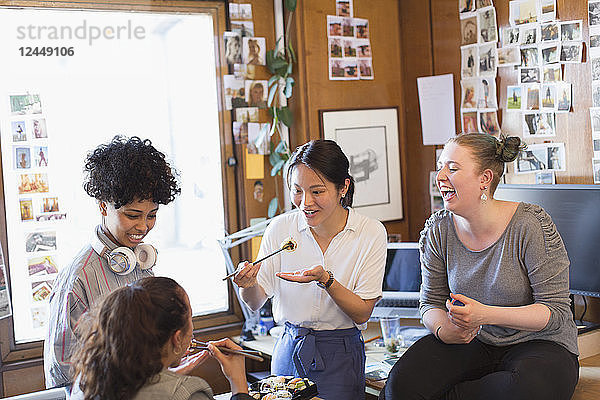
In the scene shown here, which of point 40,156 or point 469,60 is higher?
point 469,60

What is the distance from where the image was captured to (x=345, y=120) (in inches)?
132

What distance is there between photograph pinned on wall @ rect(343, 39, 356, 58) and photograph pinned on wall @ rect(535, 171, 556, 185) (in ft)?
3.48

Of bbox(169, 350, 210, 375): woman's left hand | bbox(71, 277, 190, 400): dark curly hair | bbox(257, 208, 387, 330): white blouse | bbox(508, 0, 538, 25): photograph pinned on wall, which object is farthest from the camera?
bbox(508, 0, 538, 25): photograph pinned on wall

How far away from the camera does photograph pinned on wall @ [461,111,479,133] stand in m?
3.15

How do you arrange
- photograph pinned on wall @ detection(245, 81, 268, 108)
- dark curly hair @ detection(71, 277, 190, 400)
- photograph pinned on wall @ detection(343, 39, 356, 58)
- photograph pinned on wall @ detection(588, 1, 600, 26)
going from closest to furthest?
dark curly hair @ detection(71, 277, 190, 400) → photograph pinned on wall @ detection(588, 1, 600, 26) → photograph pinned on wall @ detection(245, 81, 268, 108) → photograph pinned on wall @ detection(343, 39, 356, 58)

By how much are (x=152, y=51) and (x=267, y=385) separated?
5.73ft

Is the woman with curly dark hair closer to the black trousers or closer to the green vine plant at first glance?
the black trousers

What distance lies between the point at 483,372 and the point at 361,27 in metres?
1.85

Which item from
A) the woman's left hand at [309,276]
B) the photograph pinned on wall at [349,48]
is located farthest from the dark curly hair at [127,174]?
the photograph pinned on wall at [349,48]

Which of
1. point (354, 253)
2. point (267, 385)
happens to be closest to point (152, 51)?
point (354, 253)

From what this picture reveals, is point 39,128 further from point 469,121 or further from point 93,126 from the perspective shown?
point 469,121

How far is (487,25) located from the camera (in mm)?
3039

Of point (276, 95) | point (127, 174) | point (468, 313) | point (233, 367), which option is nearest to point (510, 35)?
point (276, 95)

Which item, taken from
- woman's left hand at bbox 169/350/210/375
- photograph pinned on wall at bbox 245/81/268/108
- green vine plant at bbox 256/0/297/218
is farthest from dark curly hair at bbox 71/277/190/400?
photograph pinned on wall at bbox 245/81/268/108
